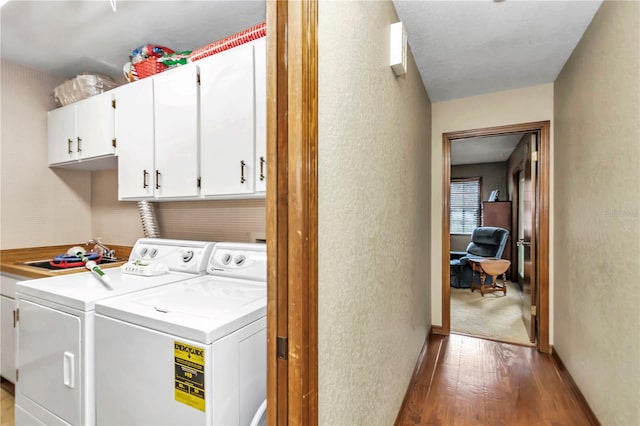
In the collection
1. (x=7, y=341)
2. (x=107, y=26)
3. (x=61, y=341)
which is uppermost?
(x=107, y=26)

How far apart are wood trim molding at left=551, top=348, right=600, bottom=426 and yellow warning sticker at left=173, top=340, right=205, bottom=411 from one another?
218 centimetres

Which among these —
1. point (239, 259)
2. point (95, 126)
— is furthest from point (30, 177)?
point (239, 259)

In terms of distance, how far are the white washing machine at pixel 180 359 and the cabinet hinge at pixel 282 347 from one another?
0.32 m

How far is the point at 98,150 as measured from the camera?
231 cm

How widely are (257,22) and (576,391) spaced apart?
324 centimetres

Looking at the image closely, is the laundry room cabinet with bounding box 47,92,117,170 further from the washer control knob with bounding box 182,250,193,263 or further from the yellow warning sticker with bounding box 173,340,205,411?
the yellow warning sticker with bounding box 173,340,205,411

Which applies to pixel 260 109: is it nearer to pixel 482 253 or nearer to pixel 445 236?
pixel 445 236

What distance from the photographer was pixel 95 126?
233cm

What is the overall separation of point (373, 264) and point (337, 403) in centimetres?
54

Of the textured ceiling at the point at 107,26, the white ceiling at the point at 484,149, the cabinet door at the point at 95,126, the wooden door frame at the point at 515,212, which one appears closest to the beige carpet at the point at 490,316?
the wooden door frame at the point at 515,212

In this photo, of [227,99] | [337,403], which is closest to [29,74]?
[227,99]

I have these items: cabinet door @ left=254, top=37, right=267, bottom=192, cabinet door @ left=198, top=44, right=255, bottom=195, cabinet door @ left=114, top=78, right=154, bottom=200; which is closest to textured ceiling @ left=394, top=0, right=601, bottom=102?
cabinet door @ left=254, top=37, right=267, bottom=192

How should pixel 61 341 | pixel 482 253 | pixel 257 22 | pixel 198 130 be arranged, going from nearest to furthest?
pixel 61 341 < pixel 198 130 < pixel 257 22 < pixel 482 253

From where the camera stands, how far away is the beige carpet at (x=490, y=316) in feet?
10.1
